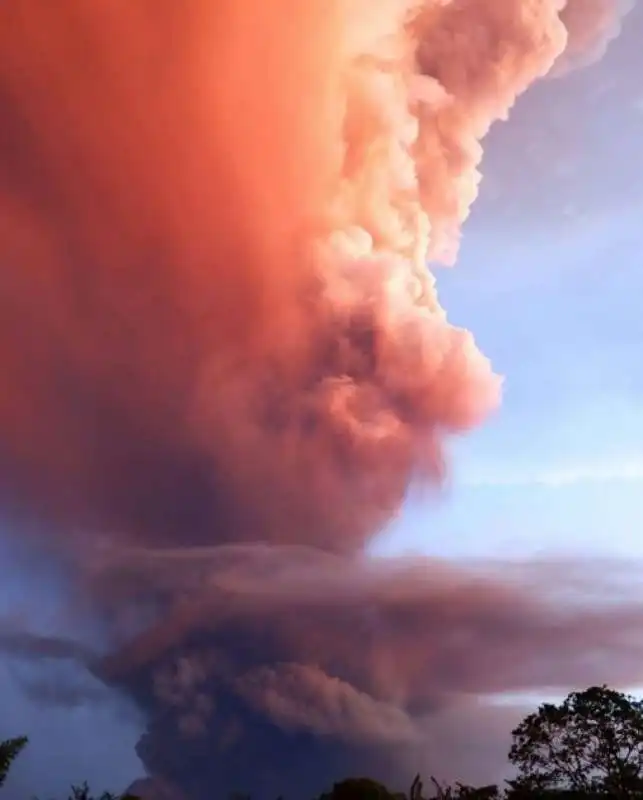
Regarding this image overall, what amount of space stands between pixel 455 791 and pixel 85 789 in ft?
78.1

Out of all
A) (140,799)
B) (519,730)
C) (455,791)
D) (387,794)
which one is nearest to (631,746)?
(519,730)

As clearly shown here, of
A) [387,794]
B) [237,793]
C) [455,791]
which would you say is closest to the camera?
[455,791]

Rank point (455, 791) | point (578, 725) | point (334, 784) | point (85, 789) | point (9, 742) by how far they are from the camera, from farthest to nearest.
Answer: point (334, 784), point (455, 791), point (578, 725), point (85, 789), point (9, 742)

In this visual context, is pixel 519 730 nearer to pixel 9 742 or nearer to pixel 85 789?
pixel 85 789

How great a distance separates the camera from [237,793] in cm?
7019

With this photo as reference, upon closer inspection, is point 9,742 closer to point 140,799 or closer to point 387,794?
point 140,799

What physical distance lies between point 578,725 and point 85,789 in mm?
28198

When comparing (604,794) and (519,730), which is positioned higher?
(519,730)

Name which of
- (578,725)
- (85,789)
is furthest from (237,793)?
(578,725)

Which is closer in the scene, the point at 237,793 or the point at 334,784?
the point at 334,784

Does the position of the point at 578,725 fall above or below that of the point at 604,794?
above

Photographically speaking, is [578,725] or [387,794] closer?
[578,725]

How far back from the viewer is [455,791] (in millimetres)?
53188

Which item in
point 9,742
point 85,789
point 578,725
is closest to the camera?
point 9,742
